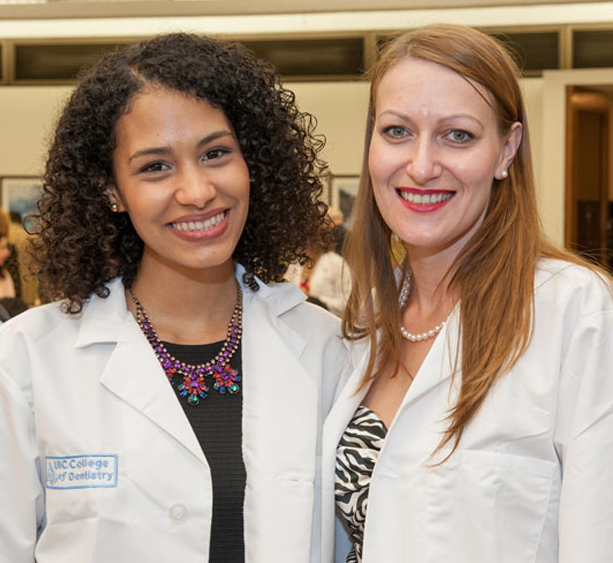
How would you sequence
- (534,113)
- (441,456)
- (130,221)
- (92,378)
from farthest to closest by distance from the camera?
(534,113)
(130,221)
(92,378)
(441,456)

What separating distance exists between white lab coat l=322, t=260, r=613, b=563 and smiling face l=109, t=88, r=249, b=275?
0.64 m

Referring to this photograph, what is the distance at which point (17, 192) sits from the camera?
23.1ft

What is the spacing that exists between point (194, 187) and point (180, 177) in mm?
49

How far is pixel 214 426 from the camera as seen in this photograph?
205 centimetres

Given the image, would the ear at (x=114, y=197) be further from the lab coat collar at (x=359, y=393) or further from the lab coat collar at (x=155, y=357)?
the lab coat collar at (x=359, y=393)

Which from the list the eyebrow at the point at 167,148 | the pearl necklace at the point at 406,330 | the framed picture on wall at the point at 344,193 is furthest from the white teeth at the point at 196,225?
the framed picture on wall at the point at 344,193

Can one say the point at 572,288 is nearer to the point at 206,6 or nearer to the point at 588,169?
the point at 206,6

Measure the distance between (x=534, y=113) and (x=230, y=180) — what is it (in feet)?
16.8

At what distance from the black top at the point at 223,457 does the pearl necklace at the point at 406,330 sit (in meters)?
0.42

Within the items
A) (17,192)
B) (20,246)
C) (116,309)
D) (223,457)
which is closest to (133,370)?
(116,309)

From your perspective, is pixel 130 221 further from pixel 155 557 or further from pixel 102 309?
pixel 155 557

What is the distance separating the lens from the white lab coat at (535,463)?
5.69ft

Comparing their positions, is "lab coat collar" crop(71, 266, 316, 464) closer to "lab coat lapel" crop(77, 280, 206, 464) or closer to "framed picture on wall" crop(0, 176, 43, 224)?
"lab coat lapel" crop(77, 280, 206, 464)

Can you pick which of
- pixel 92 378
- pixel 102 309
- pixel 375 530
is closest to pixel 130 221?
pixel 102 309
